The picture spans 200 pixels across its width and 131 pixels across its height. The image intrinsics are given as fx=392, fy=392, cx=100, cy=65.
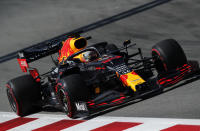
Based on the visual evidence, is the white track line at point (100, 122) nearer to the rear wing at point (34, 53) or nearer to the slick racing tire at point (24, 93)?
A: the slick racing tire at point (24, 93)

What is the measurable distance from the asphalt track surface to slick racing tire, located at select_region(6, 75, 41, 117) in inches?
35.3

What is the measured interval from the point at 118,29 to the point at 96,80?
699 cm

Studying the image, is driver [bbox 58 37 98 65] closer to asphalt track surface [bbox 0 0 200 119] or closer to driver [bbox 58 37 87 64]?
driver [bbox 58 37 87 64]

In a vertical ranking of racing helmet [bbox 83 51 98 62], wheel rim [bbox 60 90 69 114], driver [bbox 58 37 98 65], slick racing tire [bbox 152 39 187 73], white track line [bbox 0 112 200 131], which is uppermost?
driver [bbox 58 37 98 65]

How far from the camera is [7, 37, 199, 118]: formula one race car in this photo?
652 cm

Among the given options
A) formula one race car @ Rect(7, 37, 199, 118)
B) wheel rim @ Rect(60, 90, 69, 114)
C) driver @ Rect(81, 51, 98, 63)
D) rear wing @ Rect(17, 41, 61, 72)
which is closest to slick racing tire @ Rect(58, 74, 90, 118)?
formula one race car @ Rect(7, 37, 199, 118)

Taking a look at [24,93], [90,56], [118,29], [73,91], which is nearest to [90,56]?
[90,56]

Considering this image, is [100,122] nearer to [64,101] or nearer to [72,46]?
[64,101]

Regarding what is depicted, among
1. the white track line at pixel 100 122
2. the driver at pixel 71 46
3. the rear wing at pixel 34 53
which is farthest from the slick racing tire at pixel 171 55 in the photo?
the rear wing at pixel 34 53

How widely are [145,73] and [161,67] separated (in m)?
0.35

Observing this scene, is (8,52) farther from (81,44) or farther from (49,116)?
(49,116)

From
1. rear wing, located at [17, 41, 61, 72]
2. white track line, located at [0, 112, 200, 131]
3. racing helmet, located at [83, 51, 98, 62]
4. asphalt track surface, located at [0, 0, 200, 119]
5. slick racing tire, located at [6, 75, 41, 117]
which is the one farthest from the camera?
rear wing, located at [17, 41, 61, 72]

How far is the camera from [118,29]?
13.8 metres

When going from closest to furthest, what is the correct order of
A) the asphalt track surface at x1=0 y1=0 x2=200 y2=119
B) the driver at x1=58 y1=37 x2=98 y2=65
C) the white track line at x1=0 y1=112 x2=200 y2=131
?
1. the white track line at x1=0 y1=112 x2=200 y2=131
2. the asphalt track surface at x1=0 y1=0 x2=200 y2=119
3. the driver at x1=58 y1=37 x2=98 y2=65
